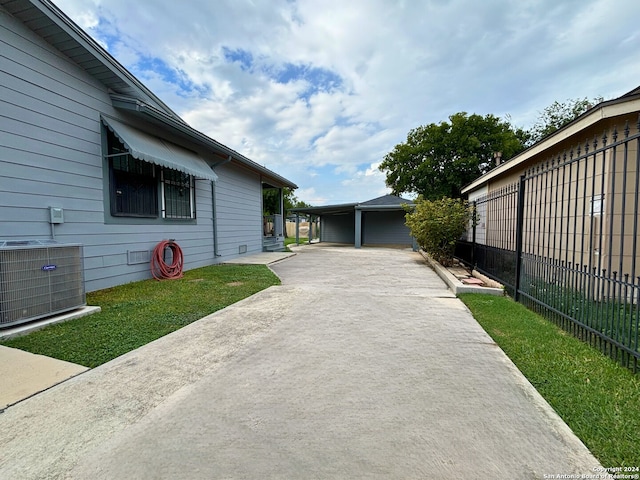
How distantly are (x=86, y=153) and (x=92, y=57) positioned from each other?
157 centimetres

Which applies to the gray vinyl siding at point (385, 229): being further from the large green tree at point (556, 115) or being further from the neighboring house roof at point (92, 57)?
the neighboring house roof at point (92, 57)

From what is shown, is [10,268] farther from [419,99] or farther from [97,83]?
[419,99]

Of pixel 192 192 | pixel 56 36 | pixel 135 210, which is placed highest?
pixel 56 36

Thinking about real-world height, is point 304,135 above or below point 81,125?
above

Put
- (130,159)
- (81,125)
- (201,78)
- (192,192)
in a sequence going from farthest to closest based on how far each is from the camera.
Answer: (201,78) → (192,192) → (130,159) → (81,125)

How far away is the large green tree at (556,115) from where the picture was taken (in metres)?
22.8

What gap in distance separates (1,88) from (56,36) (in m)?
1.23

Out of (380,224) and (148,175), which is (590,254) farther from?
(380,224)

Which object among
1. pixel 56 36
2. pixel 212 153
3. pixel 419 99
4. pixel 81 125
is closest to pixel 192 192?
pixel 212 153

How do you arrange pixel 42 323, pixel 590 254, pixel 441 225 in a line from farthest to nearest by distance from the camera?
1. pixel 441 225
2. pixel 42 323
3. pixel 590 254

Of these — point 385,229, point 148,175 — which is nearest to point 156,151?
point 148,175

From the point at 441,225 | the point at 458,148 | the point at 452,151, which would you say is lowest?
the point at 441,225

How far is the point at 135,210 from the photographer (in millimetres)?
6344

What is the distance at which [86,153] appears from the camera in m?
5.20
